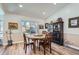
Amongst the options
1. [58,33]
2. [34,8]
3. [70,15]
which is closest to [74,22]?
[70,15]

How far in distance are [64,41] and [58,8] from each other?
2.50ft

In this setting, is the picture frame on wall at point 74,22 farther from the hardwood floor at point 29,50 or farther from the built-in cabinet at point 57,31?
the hardwood floor at point 29,50

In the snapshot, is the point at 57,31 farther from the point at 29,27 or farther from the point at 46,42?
the point at 29,27

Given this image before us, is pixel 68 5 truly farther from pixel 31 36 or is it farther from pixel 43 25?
pixel 31 36

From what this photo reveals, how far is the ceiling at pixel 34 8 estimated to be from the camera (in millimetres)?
2467

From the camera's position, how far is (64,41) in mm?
2492

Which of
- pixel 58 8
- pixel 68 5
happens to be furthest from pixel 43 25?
pixel 68 5

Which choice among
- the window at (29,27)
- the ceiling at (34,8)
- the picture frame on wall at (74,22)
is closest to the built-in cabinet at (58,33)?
the picture frame on wall at (74,22)

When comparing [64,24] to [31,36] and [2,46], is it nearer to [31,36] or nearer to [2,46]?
[31,36]

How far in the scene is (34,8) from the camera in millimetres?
2531

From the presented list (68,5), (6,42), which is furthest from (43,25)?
(6,42)

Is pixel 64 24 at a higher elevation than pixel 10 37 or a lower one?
higher

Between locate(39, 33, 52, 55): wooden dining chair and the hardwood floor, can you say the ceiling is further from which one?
the hardwood floor
